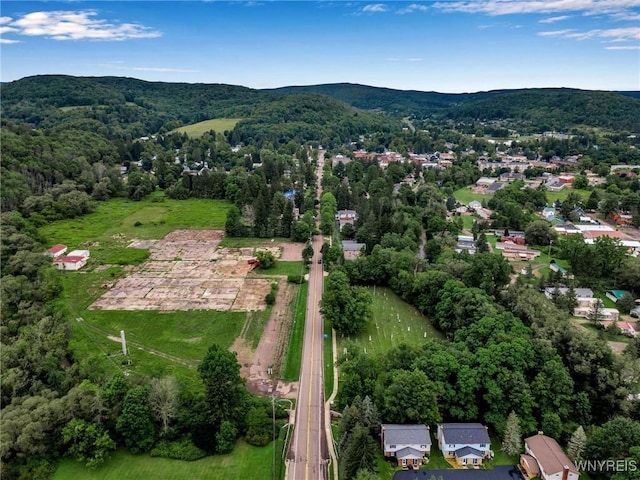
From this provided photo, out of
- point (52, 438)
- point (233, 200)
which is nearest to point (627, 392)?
point (52, 438)

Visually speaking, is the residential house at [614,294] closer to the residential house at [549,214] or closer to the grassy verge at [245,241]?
the residential house at [549,214]

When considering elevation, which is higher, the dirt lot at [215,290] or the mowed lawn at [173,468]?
the dirt lot at [215,290]

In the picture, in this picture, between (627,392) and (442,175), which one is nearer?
(627,392)

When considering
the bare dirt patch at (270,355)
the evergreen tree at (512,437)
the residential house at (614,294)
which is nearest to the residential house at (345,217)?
the bare dirt patch at (270,355)

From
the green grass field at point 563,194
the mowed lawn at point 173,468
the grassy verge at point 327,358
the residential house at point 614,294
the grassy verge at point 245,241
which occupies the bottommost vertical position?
the mowed lawn at point 173,468

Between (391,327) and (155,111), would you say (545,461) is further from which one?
(155,111)

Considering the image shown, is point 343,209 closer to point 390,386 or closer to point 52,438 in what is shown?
point 390,386

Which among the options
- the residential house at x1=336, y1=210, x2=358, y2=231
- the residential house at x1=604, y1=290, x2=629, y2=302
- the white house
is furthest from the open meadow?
the residential house at x1=604, y1=290, x2=629, y2=302
